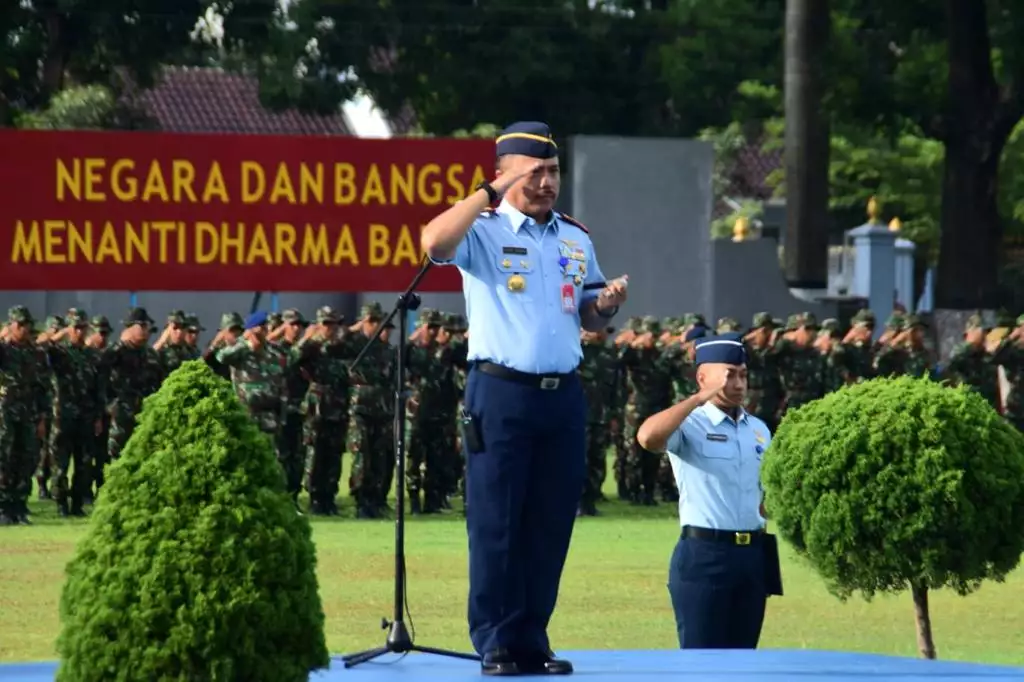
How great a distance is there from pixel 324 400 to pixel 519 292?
39.9 feet

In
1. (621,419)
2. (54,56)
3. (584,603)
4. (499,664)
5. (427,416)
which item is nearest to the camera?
(499,664)

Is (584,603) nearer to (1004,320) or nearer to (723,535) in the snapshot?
(723,535)

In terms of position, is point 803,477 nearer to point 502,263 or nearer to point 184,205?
point 502,263

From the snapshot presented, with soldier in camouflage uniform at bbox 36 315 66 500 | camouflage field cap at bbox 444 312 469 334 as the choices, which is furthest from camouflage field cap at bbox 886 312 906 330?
soldier in camouflage uniform at bbox 36 315 66 500

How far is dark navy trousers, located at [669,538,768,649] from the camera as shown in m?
8.27

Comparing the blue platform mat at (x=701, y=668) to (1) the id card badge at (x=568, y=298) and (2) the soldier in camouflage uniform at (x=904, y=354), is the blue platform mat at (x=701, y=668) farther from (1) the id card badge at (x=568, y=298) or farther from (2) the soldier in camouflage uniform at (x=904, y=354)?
(2) the soldier in camouflage uniform at (x=904, y=354)

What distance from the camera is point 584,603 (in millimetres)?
13242

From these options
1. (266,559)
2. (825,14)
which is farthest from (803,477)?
(825,14)

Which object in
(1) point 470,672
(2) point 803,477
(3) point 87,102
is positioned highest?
(3) point 87,102

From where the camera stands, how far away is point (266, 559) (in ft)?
19.0

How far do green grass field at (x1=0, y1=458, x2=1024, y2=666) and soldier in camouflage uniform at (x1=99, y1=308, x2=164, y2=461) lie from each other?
156cm

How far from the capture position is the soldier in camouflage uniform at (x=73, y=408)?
1905 cm

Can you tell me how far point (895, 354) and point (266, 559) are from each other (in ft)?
57.4

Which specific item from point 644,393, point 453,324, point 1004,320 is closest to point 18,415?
Answer: point 453,324
